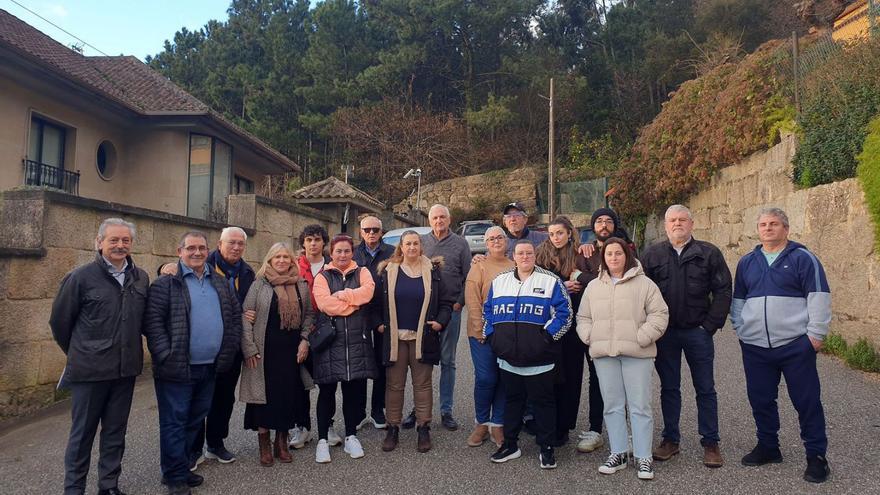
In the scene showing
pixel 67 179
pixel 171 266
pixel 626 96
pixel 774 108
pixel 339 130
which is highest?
pixel 626 96

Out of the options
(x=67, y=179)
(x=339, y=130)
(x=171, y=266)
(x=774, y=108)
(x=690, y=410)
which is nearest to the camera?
(x=171, y=266)

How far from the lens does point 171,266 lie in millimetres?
4277

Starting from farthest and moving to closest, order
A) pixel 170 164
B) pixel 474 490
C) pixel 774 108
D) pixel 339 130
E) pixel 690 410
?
pixel 339 130
pixel 170 164
pixel 774 108
pixel 690 410
pixel 474 490

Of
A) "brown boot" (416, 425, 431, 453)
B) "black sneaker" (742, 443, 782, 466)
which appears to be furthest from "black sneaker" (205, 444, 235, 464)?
"black sneaker" (742, 443, 782, 466)

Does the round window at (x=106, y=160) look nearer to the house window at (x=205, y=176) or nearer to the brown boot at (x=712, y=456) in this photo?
the house window at (x=205, y=176)

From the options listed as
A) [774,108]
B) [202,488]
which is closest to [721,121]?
[774,108]

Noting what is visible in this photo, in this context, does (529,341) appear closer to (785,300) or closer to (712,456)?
(712,456)

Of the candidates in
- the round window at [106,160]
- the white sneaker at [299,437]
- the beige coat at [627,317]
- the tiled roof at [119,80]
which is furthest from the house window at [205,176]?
the beige coat at [627,317]

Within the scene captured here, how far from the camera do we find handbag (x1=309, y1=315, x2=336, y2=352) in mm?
4547

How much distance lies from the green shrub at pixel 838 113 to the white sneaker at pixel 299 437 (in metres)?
6.97

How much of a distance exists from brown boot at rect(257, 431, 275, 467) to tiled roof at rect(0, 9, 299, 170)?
27.4ft

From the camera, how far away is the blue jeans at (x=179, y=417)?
12.9ft

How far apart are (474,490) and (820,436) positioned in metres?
2.30

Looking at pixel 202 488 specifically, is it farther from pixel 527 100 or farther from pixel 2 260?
pixel 527 100
